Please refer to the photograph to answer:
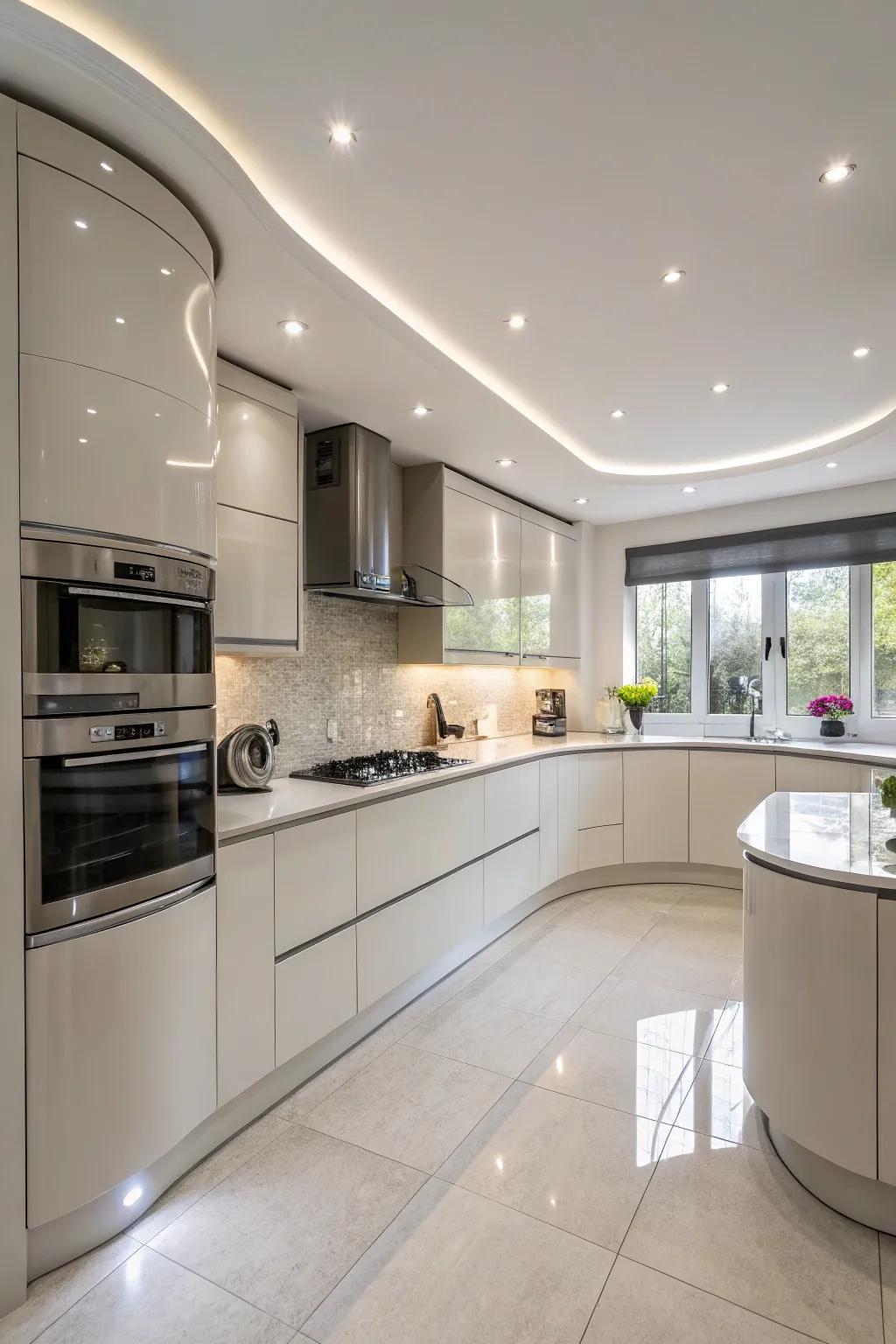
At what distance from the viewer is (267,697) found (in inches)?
118

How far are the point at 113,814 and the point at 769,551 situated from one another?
4.40 meters

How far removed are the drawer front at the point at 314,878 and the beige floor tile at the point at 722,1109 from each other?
49.2 inches

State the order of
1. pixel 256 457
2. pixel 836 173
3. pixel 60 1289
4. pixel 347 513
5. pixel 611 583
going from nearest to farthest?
pixel 60 1289 → pixel 836 173 → pixel 256 457 → pixel 347 513 → pixel 611 583

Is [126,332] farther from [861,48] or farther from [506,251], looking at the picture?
[861,48]

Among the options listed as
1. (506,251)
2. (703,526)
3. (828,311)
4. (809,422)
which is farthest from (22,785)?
(703,526)

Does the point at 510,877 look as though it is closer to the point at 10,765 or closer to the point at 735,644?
the point at 735,644

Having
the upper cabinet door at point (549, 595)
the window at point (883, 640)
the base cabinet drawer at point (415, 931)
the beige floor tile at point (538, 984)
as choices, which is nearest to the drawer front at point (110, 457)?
the base cabinet drawer at point (415, 931)

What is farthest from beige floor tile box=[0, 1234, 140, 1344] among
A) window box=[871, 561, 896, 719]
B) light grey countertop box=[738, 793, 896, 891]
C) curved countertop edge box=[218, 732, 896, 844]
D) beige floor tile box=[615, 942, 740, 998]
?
window box=[871, 561, 896, 719]

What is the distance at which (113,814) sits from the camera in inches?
64.7

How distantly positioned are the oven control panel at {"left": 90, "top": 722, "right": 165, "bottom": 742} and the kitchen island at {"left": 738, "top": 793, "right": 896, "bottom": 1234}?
160 centimetres

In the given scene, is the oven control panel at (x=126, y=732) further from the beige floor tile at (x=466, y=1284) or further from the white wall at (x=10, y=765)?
the beige floor tile at (x=466, y=1284)

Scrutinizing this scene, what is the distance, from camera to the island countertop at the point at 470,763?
2236 mm

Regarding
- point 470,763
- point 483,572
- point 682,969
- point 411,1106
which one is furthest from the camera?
point 483,572

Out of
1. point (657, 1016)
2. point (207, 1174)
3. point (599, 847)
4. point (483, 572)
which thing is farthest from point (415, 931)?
point (483, 572)
